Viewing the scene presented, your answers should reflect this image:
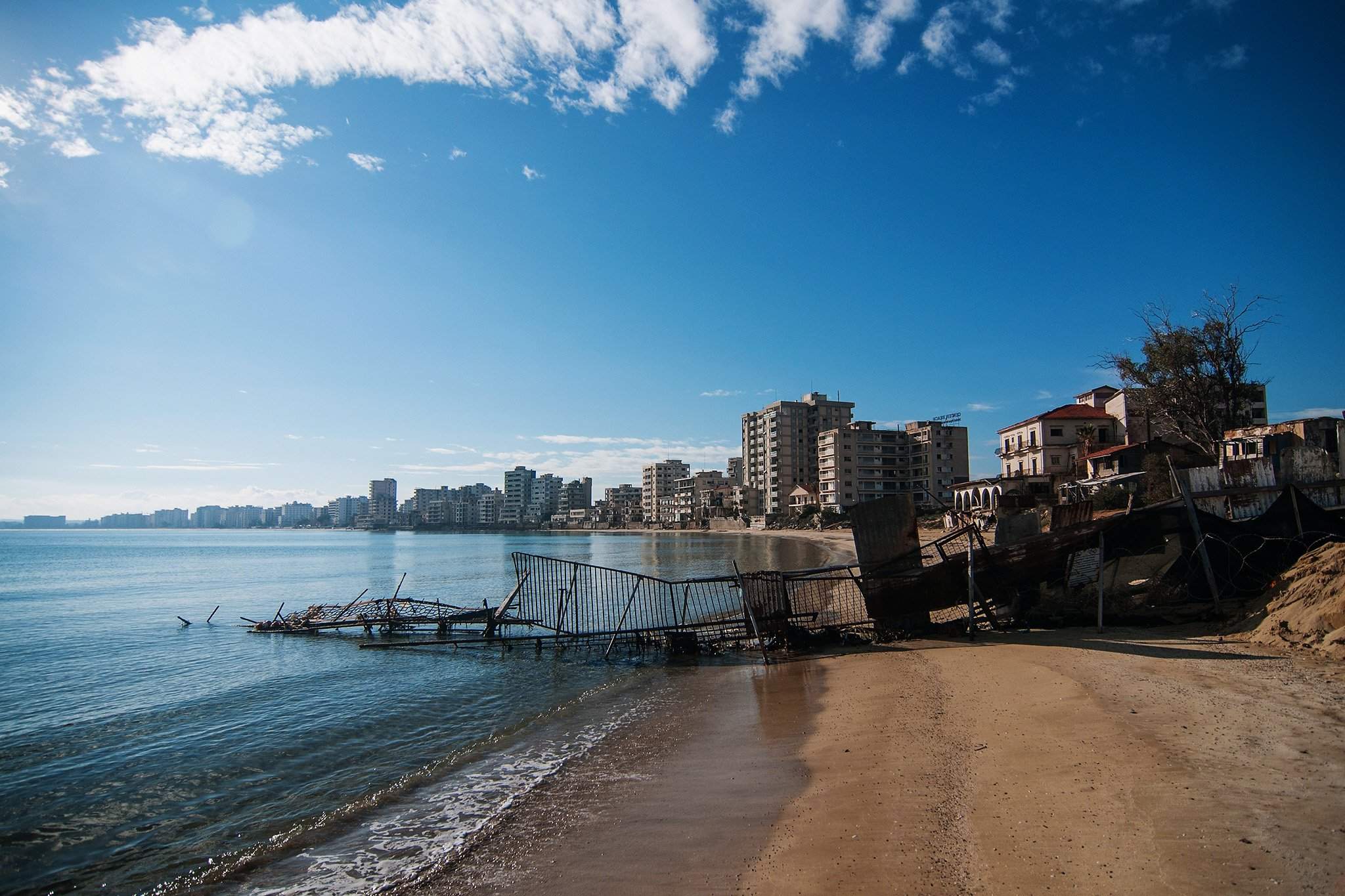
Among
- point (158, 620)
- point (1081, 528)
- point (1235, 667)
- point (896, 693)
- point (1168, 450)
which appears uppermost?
point (1168, 450)

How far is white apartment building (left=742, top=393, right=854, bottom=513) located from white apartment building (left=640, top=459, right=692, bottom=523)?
53119 mm

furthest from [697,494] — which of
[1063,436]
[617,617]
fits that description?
[617,617]

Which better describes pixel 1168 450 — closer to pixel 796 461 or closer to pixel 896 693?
pixel 896 693

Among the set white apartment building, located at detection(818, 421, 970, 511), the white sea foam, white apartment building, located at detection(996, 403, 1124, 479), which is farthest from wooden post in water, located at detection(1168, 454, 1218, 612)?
white apartment building, located at detection(818, 421, 970, 511)

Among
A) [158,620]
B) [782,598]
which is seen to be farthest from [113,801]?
[158,620]

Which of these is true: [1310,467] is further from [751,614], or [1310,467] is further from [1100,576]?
[751,614]

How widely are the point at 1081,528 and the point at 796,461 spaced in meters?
115

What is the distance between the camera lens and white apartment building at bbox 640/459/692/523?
184125 mm

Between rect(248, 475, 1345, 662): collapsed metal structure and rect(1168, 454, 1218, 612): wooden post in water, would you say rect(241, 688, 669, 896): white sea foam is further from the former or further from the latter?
rect(1168, 454, 1218, 612): wooden post in water

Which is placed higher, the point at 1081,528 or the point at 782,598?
the point at 1081,528

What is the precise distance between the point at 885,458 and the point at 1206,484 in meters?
90.1

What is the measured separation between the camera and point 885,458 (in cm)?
10712

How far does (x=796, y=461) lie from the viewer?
130 m

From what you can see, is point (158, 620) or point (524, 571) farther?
point (158, 620)
